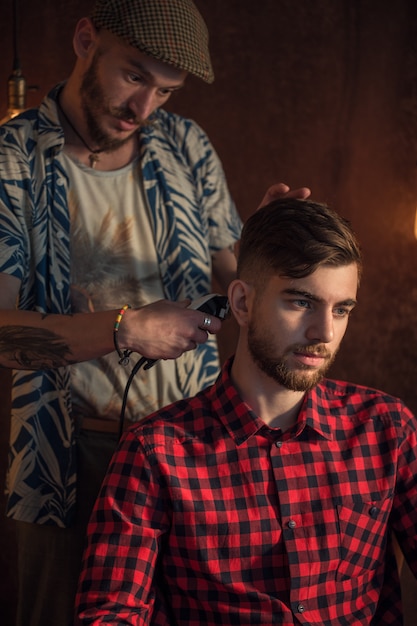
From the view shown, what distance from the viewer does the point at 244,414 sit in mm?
1634

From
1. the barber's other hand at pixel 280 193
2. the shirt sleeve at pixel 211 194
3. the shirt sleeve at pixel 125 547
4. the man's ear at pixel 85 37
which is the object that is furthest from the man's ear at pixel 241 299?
the man's ear at pixel 85 37

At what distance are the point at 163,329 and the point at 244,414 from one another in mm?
233

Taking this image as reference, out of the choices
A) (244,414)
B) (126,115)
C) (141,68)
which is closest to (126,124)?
(126,115)

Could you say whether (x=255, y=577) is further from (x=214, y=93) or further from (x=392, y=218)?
(x=214, y=93)

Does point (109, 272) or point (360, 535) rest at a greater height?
point (109, 272)

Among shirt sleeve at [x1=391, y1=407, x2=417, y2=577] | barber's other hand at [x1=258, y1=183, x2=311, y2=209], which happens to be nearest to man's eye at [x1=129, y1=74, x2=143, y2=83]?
barber's other hand at [x1=258, y1=183, x2=311, y2=209]

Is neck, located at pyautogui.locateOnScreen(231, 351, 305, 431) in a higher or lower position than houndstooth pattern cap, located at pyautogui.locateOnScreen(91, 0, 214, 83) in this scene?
lower

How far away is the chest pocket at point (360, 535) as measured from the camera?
1.61 m

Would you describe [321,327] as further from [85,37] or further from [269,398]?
[85,37]

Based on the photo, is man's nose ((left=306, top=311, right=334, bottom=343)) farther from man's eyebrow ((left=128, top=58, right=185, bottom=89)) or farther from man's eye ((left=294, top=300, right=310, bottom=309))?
man's eyebrow ((left=128, top=58, right=185, bottom=89))

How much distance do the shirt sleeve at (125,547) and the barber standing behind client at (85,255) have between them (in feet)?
0.89

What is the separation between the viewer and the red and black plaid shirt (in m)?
1.52

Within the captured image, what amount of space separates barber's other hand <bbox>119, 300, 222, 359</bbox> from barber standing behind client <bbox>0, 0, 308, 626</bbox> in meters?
0.10

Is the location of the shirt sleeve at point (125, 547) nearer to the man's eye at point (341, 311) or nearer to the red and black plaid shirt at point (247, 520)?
the red and black plaid shirt at point (247, 520)
